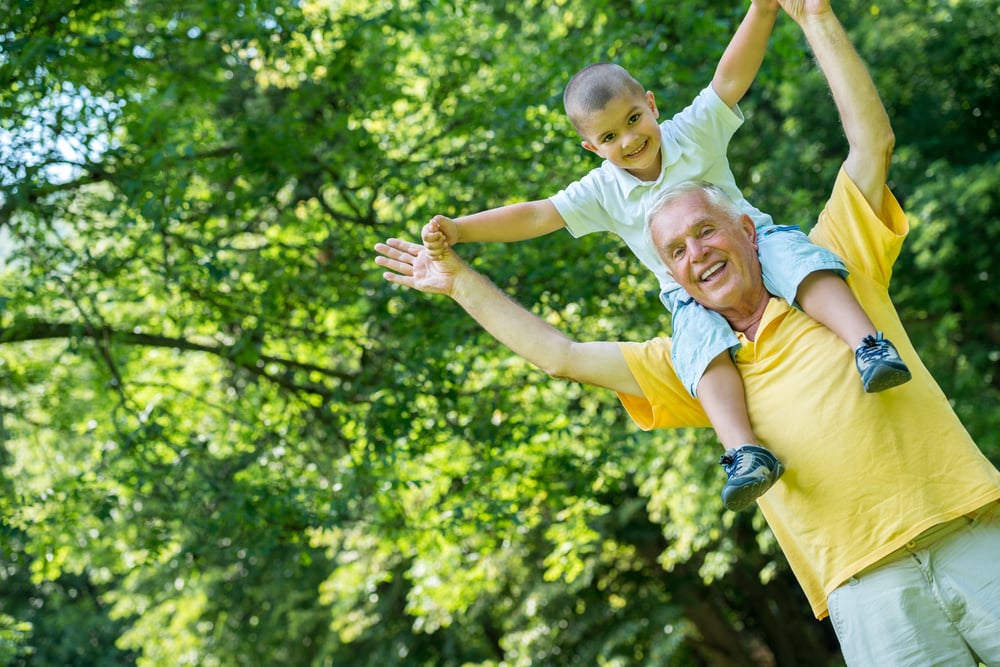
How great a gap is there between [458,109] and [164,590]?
6965 millimetres

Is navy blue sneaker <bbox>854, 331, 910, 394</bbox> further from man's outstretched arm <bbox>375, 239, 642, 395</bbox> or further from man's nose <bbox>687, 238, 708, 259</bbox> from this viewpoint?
man's outstretched arm <bbox>375, 239, 642, 395</bbox>

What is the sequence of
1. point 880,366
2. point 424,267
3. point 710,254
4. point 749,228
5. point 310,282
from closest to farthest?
point 880,366, point 710,254, point 749,228, point 424,267, point 310,282

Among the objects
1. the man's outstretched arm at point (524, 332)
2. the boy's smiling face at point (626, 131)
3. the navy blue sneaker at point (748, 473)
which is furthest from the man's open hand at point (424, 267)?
the navy blue sneaker at point (748, 473)

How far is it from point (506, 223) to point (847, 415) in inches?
40.2

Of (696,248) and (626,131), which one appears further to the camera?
(626,131)

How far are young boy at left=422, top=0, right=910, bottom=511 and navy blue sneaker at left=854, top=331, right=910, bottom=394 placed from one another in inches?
4.8

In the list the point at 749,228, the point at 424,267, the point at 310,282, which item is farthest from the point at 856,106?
the point at 310,282

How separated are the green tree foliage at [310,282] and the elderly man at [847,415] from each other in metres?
3.64

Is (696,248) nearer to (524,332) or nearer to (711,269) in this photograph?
(711,269)

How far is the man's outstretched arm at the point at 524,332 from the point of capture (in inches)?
95.0

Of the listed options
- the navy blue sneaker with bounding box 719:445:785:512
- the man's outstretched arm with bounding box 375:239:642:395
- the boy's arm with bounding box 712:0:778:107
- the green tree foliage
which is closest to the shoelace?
the navy blue sneaker with bounding box 719:445:785:512

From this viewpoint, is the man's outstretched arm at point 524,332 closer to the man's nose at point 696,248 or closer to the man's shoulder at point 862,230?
the man's nose at point 696,248

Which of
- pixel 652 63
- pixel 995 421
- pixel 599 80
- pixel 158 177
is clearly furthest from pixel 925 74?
pixel 599 80

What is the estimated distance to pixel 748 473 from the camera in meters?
2.03
